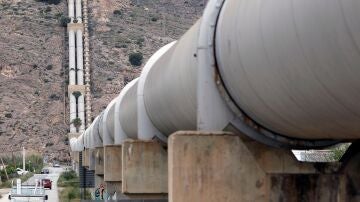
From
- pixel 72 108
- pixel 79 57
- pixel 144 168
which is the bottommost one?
pixel 144 168

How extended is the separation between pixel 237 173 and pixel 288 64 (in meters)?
2.61

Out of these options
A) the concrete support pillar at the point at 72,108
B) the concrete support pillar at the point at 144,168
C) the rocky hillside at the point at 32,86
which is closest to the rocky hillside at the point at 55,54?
the rocky hillside at the point at 32,86

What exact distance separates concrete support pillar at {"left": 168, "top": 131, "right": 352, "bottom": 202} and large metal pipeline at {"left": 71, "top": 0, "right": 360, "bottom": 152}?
29 centimetres

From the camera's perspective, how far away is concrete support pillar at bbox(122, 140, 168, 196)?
1931 cm

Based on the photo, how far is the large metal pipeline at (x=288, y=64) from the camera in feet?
19.7

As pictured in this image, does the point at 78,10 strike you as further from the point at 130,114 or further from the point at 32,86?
the point at 130,114

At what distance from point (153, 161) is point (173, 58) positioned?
6775mm

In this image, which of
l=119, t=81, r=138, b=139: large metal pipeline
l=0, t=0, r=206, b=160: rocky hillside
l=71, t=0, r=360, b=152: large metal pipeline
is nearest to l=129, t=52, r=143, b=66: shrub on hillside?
l=0, t=0, r=206, b=160: rocky hillside

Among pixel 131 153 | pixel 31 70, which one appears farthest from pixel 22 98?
pixel 131 153

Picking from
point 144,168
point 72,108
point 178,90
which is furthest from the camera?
point 72,108

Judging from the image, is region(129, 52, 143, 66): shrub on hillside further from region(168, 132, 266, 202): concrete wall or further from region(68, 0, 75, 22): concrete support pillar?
region(168, 132, 266, 202): concrete wall

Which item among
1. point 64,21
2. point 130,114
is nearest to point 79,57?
point 64,21

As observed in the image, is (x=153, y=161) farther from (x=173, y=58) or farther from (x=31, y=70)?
(x=31, y=70)

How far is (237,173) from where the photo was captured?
30.5 feet
